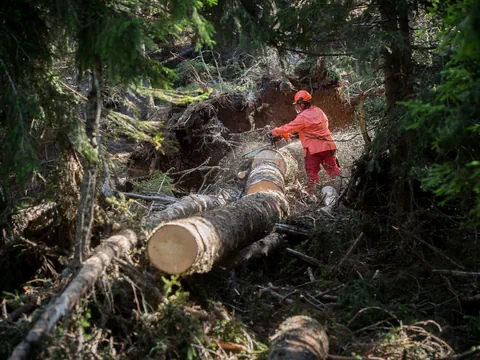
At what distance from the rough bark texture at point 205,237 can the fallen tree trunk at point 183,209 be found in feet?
1.78

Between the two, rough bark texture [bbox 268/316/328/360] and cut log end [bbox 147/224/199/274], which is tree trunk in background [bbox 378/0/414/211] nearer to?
rough bark texture [bbox 268/316/328/360]

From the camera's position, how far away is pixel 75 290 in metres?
3.91

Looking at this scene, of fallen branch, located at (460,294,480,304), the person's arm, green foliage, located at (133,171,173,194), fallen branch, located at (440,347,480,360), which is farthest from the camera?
the person's arm

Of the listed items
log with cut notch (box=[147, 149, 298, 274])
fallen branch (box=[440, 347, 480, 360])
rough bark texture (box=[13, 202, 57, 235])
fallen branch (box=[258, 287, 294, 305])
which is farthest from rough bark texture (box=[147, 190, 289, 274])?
fallen branch (box=[440, 347, 480, 360])

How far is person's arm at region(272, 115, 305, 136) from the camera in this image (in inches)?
→ 362

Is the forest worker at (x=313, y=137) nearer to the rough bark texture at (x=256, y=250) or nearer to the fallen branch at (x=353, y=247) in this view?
the rough bark texture at (x=256, y=250)

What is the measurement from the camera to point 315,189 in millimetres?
9242

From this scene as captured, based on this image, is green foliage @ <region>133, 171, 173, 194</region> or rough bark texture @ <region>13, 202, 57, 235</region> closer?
rough bark texture @ <region>13, 202, 57, 235</region>

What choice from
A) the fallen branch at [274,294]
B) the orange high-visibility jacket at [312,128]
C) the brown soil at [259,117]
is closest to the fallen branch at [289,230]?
the fallen branch at [274,294]

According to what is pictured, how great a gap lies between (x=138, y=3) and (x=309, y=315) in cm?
300

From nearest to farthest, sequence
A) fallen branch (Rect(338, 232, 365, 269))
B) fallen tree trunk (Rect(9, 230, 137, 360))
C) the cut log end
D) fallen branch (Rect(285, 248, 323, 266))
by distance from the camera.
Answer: fallen tree trunk (Rect(9, 230, 137, 360)) < the cut log end < fallen branch (Rect(338, 232, 365, 269)) < fallen branch (Rect(285, 248, 323, 266))

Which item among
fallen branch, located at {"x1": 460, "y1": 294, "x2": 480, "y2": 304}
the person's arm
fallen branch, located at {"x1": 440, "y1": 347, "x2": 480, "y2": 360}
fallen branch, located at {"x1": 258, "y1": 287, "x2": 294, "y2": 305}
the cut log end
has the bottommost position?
fallen branch, located at {"x1": 460, "y1": 294, "x2": 480, "y2": 304}

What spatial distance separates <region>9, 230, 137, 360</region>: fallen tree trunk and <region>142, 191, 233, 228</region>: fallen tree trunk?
0.64 m

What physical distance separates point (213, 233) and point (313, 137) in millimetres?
4627
